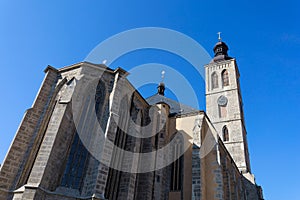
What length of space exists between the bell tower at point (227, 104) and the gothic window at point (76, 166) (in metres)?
16.1

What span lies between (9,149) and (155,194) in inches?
267

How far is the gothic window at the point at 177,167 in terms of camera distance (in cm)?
1209

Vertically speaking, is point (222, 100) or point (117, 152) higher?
point (222, 100)

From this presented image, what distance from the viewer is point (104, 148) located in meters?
9.26

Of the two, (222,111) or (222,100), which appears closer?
(222,111)

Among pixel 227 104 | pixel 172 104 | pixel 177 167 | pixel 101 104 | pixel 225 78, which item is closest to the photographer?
pixel 101 104

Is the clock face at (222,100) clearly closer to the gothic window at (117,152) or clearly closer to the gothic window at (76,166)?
the gothic window at (117,152)

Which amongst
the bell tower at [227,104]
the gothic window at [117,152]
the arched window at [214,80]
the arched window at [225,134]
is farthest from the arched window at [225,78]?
the gothic window at [117,152]

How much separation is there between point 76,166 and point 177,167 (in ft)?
18.4

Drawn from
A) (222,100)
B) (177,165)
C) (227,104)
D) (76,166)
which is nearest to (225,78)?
(222,100)

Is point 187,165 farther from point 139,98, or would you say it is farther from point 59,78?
point 59,78

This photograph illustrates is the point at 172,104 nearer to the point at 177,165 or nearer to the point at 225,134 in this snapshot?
the point at 177,165

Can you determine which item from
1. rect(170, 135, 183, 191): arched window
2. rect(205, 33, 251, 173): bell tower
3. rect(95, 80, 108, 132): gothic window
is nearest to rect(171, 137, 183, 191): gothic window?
rect(170, 135, 183, 191): arched window

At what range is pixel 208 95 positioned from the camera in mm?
26797
